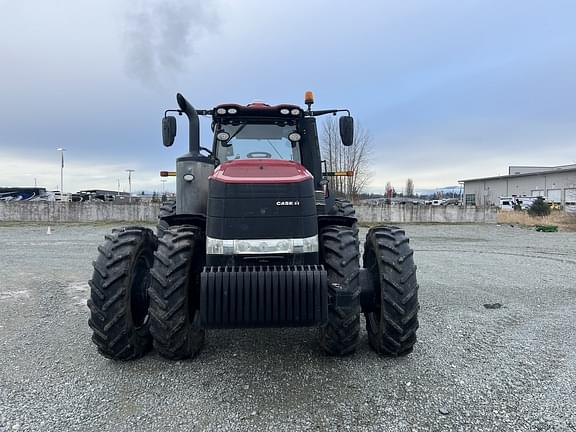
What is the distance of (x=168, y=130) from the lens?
473 centimetres

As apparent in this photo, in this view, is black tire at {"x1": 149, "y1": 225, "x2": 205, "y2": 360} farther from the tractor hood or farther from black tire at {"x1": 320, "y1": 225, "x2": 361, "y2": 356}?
black tire at {"x1": 320, "y1": 225, "x2": 361, "y2": 356}

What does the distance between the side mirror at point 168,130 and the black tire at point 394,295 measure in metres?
2.71

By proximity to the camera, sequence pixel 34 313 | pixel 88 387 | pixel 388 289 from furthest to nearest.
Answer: pixel 34 313, pixel 388 289, pixel 88 387

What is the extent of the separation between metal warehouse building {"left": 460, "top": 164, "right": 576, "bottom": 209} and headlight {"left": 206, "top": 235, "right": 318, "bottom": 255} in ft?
119

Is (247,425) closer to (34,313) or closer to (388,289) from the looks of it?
(388,289)

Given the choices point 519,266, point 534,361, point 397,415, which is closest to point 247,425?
point 397,415

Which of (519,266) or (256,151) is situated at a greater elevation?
(256,151)

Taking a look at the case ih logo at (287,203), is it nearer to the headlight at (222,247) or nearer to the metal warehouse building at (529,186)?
the headlight at (222,247)

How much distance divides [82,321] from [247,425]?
10.5ft

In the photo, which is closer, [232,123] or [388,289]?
[388,289]

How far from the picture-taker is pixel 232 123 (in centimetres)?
474

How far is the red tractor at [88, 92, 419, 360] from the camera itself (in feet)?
10.1

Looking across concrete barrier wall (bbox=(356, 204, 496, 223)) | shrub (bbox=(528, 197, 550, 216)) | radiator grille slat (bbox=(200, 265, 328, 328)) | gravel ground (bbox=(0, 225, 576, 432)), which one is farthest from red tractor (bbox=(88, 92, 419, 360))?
shrub (bbox=(528, 197, 550, 216))

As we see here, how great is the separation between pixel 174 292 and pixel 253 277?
713 mm
